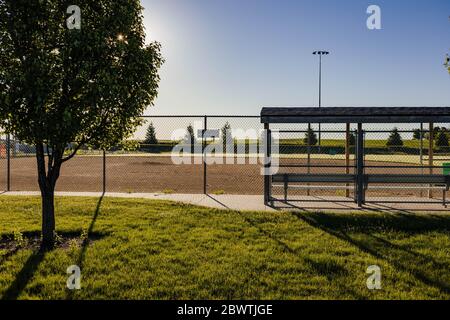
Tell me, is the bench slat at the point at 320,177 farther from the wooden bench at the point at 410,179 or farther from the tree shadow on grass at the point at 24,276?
the tree shadow on grass at the point at 24,276

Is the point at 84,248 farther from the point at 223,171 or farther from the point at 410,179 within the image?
the point at 223,171

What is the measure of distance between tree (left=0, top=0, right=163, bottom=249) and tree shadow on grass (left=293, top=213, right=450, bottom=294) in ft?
14.6

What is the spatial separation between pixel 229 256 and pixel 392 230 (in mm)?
3483

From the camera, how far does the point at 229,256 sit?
557cm

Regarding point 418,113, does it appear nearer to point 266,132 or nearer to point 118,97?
point 266,132

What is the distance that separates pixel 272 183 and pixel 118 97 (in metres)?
5.69

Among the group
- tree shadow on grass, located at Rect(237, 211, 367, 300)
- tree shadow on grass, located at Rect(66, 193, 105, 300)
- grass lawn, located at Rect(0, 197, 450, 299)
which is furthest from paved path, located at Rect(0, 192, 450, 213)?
tree shadow on grass, located at Rect(237, 211, 367, 300)

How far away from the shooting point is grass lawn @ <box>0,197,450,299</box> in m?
4.38

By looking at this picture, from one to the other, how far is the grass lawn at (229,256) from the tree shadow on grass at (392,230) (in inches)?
0.7

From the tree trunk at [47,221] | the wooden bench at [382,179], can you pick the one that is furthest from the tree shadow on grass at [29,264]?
the wooden bench at [382,179]

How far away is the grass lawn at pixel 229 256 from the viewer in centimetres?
438

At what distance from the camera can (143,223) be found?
744cm
